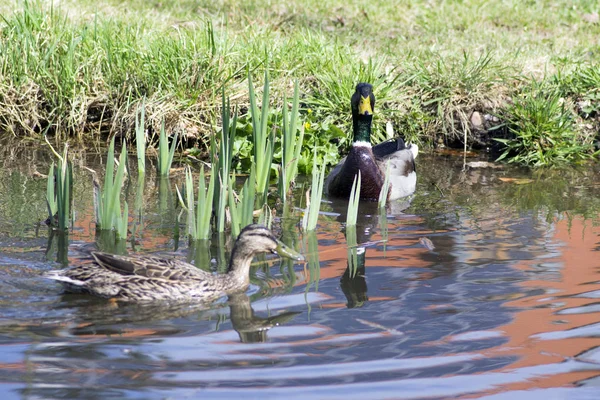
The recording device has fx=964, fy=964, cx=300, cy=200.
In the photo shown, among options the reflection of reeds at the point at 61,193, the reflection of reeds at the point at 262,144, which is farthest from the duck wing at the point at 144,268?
the reflection of reeds at the point at 262,144

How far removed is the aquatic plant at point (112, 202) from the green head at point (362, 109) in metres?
2.55

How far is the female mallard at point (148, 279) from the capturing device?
479 cm

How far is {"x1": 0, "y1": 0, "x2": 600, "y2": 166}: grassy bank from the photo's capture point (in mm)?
8539

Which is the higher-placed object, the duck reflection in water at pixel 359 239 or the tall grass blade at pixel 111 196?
the tall grass blade at pixel 111 196

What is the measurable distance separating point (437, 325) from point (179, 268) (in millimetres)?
1353

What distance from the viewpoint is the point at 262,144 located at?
6.09m

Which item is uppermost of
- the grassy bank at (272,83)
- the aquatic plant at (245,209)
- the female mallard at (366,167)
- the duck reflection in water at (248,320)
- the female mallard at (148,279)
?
the grassy bank at (272,83)

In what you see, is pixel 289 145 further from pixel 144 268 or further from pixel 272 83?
pixel 272 83

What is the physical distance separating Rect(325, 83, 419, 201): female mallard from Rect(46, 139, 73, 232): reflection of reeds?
2.41 metres

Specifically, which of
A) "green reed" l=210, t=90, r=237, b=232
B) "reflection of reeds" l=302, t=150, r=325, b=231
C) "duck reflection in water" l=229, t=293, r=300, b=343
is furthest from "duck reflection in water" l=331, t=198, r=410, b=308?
"green reed" l=210, t=90, r=237, b=232

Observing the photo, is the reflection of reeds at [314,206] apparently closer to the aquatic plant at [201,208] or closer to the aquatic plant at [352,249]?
the aquatic plant at [352,249]

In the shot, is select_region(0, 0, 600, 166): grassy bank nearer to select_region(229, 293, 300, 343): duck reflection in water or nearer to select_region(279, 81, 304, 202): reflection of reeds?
select_region(279, 81, 304, 202): reflection of reeds

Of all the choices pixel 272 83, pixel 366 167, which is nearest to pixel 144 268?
pixel 366 167

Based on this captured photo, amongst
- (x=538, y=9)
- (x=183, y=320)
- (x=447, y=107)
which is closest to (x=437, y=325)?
(x=183, y=320)
